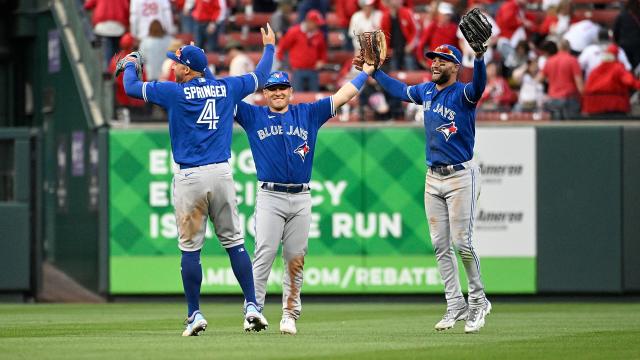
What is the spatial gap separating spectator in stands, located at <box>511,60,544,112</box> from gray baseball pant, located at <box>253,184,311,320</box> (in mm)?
7775

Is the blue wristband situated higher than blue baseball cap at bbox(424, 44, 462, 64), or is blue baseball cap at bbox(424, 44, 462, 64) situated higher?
blue baseball cap at bbox(424, 44, 462, 64)

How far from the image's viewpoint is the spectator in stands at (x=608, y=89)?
59.8ft

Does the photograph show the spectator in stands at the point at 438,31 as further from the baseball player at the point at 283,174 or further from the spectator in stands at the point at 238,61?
the baseball player at the point at 283,174

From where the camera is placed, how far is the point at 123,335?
10.9 metres

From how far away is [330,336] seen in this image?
35.1 feet

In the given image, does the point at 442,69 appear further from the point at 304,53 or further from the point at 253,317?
the point at 304,53

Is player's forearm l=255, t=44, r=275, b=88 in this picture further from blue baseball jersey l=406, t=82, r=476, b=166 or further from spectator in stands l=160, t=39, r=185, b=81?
spectator in stands l=160, t=39, r=185, b=81

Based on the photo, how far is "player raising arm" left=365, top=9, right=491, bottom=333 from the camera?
37.1ft

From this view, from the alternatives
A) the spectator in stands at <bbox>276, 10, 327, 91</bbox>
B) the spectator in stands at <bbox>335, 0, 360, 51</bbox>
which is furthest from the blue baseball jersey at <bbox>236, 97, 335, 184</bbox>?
the spectator in stands at <bbox>335, 0, 360, 51</bbox>

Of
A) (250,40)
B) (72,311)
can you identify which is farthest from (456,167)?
(250,40)

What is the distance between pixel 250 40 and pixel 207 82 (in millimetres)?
12158

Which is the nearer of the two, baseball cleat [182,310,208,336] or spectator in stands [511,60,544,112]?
baseball cleat [182,310,208,336]

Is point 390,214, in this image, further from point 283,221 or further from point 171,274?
point 283,221

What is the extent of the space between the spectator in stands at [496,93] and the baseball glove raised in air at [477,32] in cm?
732
